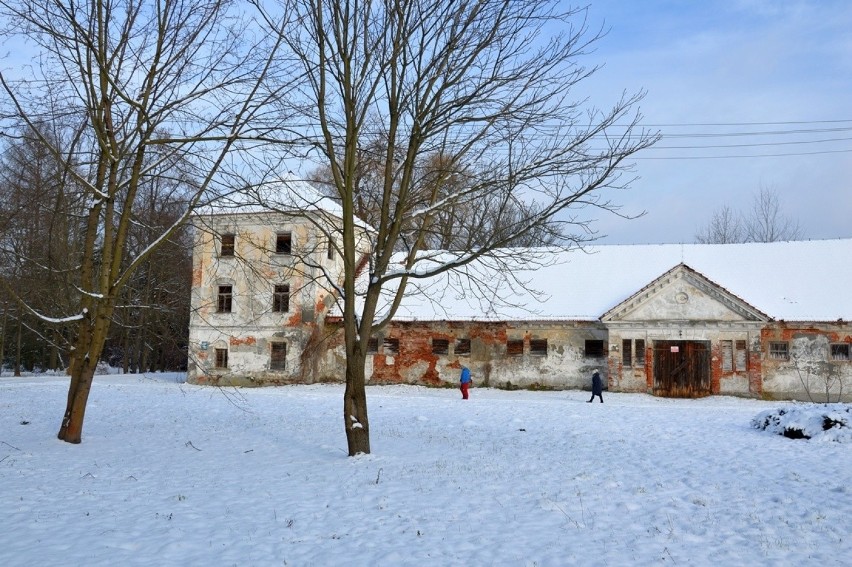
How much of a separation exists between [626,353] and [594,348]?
1.30m

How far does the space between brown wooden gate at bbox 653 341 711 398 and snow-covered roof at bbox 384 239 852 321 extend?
8.63ft

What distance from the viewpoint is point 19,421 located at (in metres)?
15.7

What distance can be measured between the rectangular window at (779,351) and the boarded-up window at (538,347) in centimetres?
855

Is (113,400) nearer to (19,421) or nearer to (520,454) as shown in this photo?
(19,421)

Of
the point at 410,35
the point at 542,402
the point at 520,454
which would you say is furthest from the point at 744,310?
the point at 410,35

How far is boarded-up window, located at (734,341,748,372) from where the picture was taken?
26578 millimetres

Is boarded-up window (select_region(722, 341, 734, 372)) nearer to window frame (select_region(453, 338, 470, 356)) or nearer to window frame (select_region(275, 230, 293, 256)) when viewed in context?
window frame (select_region(453, 338, 470, 356))

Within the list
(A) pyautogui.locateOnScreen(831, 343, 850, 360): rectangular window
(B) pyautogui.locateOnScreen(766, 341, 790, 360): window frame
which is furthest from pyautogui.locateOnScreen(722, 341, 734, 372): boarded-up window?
(A) pyautogui.locateOnScreen(831, 343, 850, 360): rectangular window

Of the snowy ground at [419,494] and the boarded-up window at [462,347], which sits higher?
the boarded-up window at [462,347]

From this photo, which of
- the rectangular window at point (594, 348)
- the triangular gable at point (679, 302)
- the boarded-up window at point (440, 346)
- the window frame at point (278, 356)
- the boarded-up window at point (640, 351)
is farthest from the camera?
the window frame at point (278, 356)

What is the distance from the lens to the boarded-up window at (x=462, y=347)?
29.2m

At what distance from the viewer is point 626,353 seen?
27641 mm

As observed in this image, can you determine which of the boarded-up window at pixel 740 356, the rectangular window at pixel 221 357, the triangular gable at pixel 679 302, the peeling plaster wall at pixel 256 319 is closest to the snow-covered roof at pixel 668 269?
the triangular gable at pixel 679 302

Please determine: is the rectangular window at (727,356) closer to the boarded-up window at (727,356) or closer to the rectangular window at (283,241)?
the boarded-up window at (727,356)
